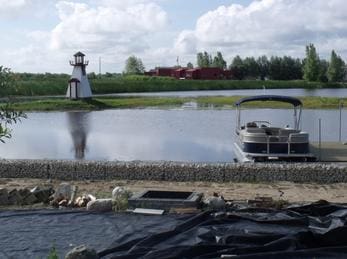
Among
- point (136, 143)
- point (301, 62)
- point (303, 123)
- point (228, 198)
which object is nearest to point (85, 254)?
point (228, 198)

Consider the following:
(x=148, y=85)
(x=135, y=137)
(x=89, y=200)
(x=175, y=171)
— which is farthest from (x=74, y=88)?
(x=89, y=200)

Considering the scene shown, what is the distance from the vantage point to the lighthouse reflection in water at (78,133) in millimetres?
24494

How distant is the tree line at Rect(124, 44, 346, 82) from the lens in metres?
118

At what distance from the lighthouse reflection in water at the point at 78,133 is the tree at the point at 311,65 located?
7462 centimetres

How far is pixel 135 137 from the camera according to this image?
29562mm

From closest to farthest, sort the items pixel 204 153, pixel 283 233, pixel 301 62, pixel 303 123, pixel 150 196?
pixel 283 233 → pixel 150 196 → pixel 204 153 → pixel 303 123 → pixel 301 62

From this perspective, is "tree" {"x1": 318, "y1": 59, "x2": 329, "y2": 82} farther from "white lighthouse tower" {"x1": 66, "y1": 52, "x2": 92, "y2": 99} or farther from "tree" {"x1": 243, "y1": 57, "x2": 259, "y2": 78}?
"white lighthouse tower" {"x1": 66, "y1": 52, "x2": 92, "y2": 99}

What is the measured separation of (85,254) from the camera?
21.1ft

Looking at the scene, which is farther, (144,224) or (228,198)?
(228,198)

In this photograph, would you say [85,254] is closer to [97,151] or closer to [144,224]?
[144,224]

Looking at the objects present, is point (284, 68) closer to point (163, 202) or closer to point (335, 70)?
point (335, 70)

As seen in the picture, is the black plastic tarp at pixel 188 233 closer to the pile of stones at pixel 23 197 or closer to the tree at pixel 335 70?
the pile of stones at pixel 23 197

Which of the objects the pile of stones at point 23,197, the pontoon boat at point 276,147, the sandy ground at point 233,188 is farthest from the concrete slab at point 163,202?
the pontoon boat at point 276,147

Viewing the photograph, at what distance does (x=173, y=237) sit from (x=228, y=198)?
3614 mm
